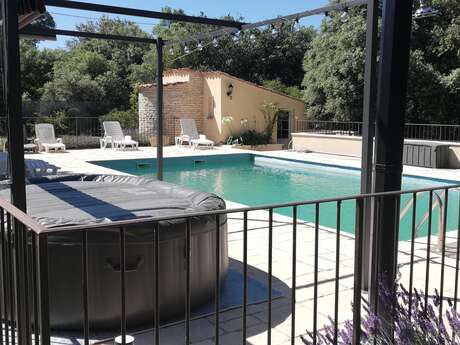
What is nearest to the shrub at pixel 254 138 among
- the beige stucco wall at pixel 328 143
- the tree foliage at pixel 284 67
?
the beige stucco wall at pixel 328 143

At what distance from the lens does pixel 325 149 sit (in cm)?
1716

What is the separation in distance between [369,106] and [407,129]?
1409cm

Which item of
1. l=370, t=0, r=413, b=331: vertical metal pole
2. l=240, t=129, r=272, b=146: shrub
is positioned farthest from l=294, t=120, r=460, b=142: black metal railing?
l=370, t=0, r=413, b=331: vertical metal pole

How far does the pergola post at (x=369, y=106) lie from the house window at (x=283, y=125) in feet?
55.6

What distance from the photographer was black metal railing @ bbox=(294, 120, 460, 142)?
16.2 meters

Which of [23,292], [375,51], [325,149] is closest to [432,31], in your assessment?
[325,149]

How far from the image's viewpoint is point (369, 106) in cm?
396

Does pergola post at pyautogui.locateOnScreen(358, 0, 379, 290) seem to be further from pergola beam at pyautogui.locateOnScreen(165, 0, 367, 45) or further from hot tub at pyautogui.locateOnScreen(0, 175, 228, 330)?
hot tub at pyautogui.locateOnScreen(0, 175, 228, 330)

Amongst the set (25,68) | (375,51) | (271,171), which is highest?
(25,68)

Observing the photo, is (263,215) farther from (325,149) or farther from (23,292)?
(325,149)

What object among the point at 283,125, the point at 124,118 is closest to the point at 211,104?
the point at 283,125

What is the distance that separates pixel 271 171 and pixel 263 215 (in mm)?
7898

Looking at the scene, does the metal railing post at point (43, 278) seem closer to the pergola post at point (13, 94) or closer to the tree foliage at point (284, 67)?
the pergola post at point (13, 94)

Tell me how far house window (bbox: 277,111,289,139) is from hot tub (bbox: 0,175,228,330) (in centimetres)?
1734
